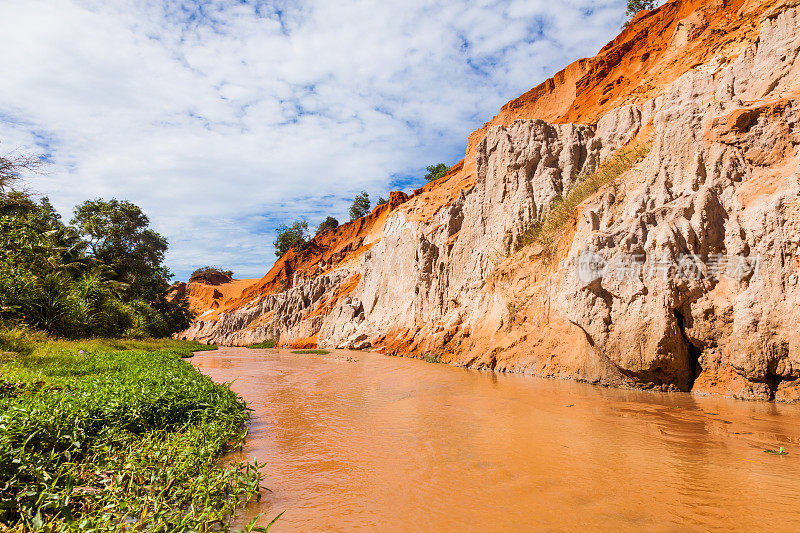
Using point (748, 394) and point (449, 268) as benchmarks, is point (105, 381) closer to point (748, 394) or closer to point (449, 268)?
point (748, 394)

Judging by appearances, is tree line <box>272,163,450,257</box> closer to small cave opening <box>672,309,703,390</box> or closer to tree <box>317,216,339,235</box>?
tree <box>317,216,339,235</box>

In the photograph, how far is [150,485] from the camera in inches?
133

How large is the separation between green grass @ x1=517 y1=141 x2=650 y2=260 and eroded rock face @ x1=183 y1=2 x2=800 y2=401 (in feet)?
1.88

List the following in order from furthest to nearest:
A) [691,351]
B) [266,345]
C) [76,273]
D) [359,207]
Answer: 1. [359,207]
2. [266,345]
3. [76,273]
4. [691,351]

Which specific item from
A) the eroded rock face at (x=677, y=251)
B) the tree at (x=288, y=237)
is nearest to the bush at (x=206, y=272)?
the tree at (x=288, y=237)

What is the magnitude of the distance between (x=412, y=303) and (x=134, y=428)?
20967 millimetres

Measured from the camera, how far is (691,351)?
9320mm

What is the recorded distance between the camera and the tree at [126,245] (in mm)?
25156

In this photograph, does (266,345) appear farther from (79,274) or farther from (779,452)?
(779,452)

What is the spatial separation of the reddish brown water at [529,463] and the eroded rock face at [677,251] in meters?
1.26

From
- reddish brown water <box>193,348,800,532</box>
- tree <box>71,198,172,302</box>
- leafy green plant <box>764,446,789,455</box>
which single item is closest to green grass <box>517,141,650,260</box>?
reddish brown water <box>193,348,800,532</box>
